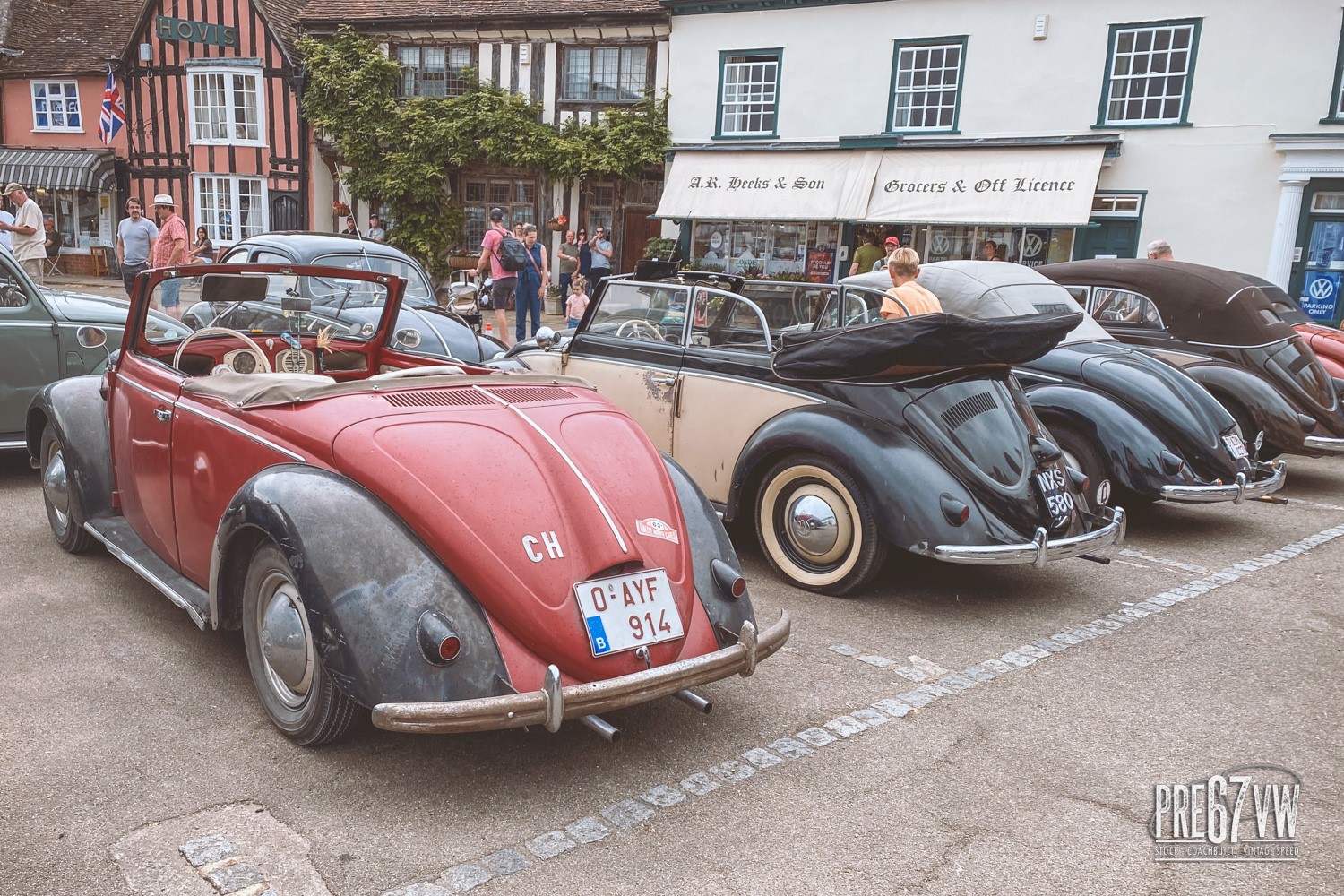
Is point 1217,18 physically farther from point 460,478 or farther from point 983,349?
point 460,478

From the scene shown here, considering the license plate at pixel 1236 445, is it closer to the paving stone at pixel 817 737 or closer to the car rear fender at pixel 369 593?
the paving stone at pixel 817 737

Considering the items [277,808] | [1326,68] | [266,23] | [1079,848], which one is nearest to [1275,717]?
[1079,848]

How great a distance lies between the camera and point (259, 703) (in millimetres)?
3586

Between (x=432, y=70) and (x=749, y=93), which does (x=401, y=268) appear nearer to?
(x=749, y=93)

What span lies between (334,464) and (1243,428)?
715 cm

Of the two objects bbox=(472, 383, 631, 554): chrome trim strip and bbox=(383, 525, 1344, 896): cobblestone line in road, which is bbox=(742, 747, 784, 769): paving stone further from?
bbox=(472, 383, 631, 554): chrome trim strip

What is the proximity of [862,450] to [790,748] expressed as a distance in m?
1.81

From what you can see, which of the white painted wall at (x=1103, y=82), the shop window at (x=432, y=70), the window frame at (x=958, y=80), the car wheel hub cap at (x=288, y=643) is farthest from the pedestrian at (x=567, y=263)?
the car wheel hub cap at (x=288, y=643)

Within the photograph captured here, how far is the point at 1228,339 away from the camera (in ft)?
27.0

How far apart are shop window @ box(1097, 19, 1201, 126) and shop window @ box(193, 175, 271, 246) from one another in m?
20.3

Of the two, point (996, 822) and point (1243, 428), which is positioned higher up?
point (1243, 428)

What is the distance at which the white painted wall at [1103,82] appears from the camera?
15.7 metres

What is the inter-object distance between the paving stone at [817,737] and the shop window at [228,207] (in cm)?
2602

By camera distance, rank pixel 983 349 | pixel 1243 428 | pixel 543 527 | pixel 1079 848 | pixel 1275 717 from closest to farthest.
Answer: pixel 1079 848, pixel 543 527, pixel 1275 717, pixel 983 349, pixel 1243 428
